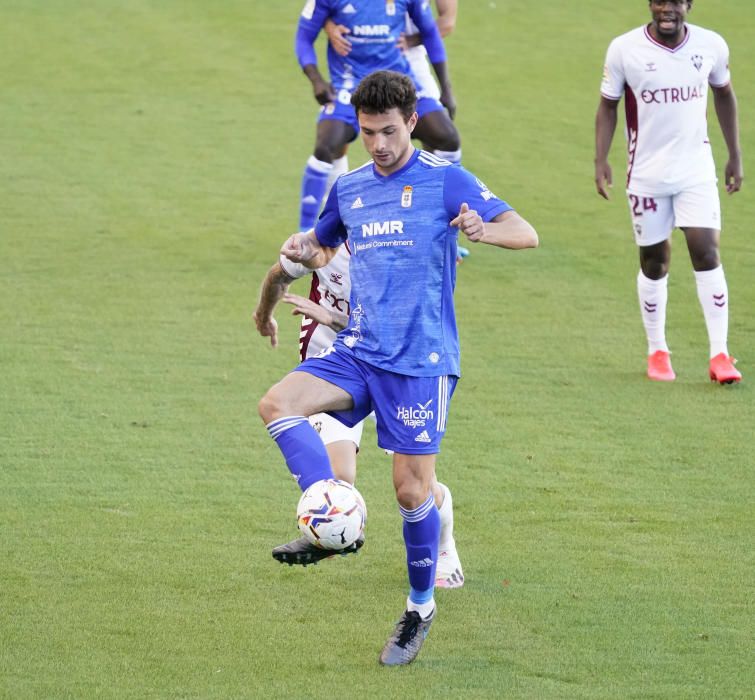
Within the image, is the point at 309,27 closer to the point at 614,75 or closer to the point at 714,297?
the point at 614,75

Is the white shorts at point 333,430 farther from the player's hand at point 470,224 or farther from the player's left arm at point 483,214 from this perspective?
the player's hand at point 470,224

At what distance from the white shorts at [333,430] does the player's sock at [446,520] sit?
16.2 inches

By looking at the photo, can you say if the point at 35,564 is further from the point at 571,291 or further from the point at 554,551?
the point at 571,291

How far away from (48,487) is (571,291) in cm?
514

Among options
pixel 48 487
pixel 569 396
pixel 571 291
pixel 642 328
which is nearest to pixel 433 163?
pixel 48 487

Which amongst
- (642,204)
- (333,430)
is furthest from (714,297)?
(333,430)

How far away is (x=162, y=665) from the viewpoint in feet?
17.0

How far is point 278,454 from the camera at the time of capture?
7738 millimetres

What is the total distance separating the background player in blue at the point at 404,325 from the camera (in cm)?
520

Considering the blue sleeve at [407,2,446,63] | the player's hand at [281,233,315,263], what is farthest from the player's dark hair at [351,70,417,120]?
the blue sleeve at [407,2,446,63]

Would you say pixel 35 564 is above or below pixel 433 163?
below

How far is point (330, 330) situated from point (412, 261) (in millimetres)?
1072

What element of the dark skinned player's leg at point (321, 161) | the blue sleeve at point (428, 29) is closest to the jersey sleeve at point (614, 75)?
the blue sleeve at point (428, 29)

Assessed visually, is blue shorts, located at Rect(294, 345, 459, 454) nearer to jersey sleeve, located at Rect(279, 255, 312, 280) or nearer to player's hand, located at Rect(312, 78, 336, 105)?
jersey sleeve, located at Rect(279, 255, 312, 280)
